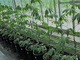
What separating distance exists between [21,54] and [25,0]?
197cm

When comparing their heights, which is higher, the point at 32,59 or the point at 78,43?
the point at 78,43

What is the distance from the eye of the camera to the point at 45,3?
10.1 feet

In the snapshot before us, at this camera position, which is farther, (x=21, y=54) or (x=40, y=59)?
(x=21, y=54)

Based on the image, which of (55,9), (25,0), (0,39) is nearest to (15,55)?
(0,39)

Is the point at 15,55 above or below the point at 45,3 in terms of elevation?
below

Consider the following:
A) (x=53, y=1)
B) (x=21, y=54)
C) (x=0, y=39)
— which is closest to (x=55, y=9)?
(x=53, y=1)

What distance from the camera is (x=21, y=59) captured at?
261cm

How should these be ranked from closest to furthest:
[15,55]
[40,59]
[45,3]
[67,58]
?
[67,58]
[40,59]
[15,55]
[45,3]

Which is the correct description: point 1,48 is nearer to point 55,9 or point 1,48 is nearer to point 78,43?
point 55,9

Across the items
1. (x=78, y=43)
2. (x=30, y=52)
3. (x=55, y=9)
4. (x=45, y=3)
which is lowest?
(x=30, y=52)

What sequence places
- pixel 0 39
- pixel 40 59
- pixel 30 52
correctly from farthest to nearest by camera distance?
pixel 0 39, pixel 30 52, pixel 40 59

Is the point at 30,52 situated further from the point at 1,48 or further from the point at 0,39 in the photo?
the point at 0,39

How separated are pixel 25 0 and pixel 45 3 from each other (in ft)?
3.21

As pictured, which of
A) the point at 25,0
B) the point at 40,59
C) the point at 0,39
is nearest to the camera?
the point at 40,59
